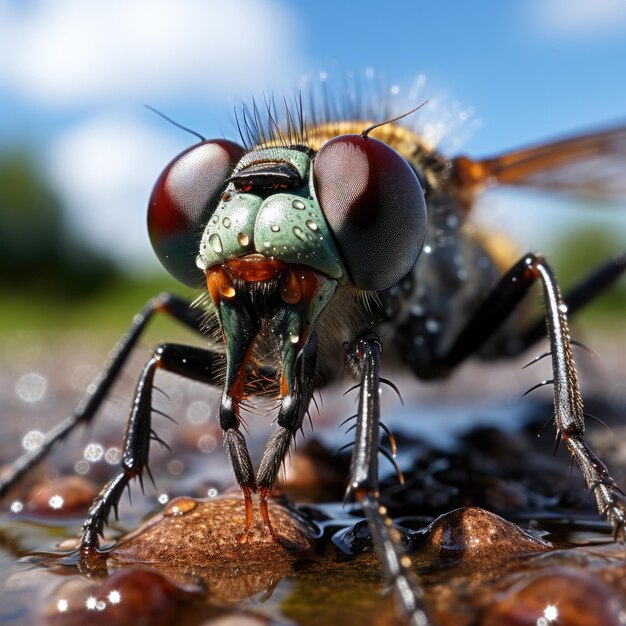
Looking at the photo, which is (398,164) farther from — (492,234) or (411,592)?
(492,234)

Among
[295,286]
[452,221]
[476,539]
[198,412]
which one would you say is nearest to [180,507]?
[295,286]

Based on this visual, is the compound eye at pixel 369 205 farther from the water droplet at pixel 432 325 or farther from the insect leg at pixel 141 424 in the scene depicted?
the water droplet at pixel 432 325

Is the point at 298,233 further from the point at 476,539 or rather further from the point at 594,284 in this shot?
the point at 594,284

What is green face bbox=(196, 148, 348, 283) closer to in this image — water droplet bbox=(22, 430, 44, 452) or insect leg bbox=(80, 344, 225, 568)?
insect leg bbox=(80, 344, 225, 568)

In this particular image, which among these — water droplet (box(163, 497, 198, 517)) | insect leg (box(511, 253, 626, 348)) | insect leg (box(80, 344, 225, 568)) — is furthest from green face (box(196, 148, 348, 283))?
insect leg (box(511, 253, 626, 348))

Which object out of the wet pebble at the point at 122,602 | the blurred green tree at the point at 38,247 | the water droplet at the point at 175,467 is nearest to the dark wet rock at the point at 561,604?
the wet pebble at the point at 122,602

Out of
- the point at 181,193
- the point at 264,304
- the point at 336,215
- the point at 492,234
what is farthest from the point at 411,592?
the point at 492,234
